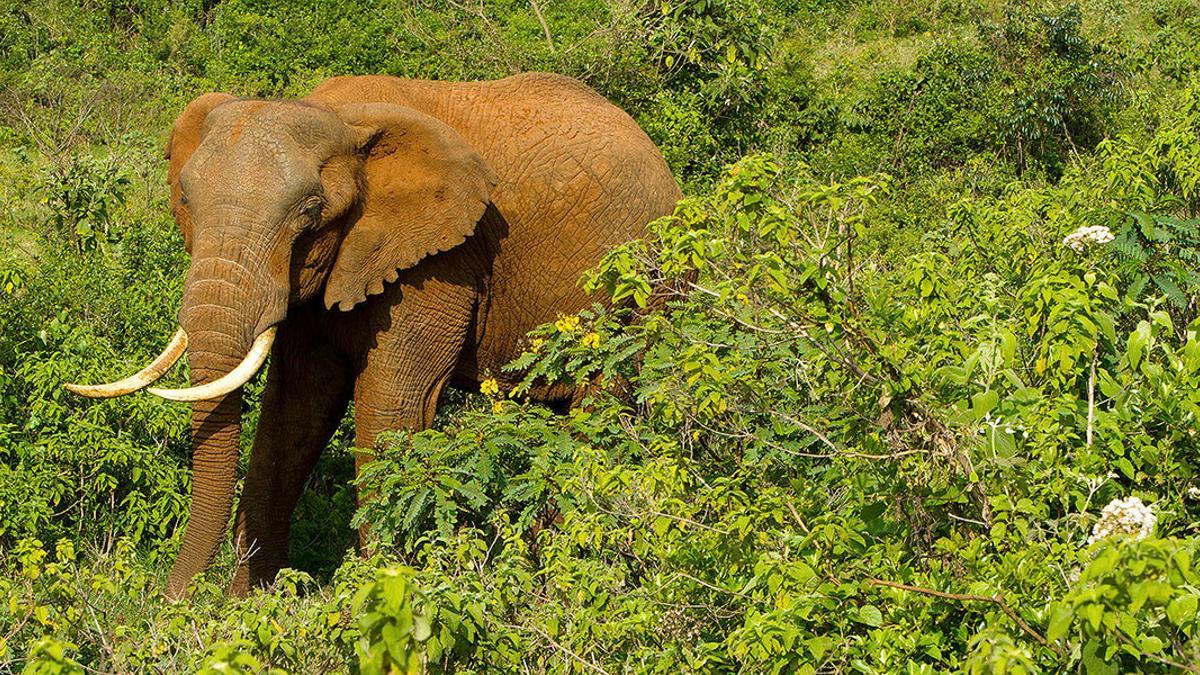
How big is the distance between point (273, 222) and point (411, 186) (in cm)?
84

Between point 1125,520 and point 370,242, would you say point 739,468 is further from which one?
point 370,242

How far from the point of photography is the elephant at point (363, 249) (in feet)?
22.2

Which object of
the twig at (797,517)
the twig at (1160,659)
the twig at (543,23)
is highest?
the twig at (1160,659)

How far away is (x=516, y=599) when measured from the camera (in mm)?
5680

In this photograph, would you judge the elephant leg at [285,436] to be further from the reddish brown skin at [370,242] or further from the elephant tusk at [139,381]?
the elephant tusk at [139,381]

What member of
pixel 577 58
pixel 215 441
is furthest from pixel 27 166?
pixel 215 441

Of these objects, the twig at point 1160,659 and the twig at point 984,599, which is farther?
the twig at point 984,599

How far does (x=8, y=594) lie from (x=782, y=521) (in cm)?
283

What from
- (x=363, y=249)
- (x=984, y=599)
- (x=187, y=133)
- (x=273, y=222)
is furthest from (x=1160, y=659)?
(x=187, y=133)

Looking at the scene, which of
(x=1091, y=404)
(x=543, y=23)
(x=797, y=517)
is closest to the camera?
(x=1091, y=404)

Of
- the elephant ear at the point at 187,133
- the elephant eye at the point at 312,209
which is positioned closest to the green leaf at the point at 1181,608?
the elephant eye at the point at 312,209

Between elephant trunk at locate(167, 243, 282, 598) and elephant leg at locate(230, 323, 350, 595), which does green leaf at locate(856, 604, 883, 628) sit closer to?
elephant trunk at locate(167, 243, 282, 598)

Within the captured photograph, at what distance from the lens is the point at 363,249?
726cm

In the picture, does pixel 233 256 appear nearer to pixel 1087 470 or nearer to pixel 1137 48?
pixel 1087 470
